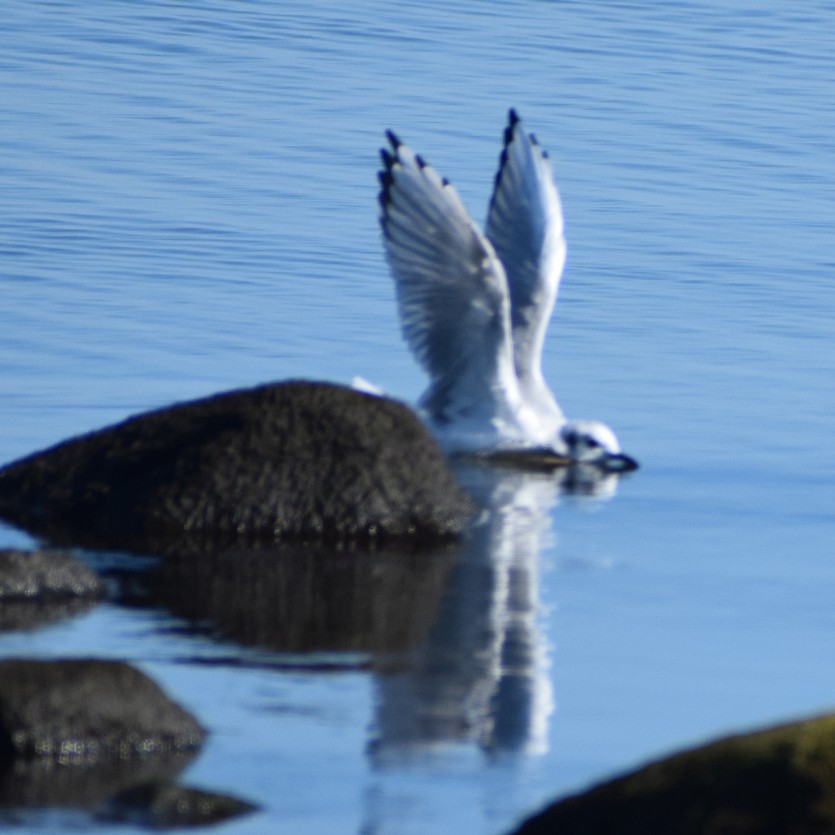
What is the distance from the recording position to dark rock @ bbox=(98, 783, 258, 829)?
21.4ft

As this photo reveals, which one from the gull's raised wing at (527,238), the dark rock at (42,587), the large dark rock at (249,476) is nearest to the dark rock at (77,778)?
the dark rock at (42,587)

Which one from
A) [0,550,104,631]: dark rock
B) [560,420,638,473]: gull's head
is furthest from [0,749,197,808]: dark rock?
[560,420,638,473]: gull's head

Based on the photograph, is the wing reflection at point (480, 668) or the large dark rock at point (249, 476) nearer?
the wing reflection at point (480, 668)

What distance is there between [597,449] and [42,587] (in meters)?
5.08

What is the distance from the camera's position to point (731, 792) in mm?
5633

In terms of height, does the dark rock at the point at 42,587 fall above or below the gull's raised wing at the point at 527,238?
below

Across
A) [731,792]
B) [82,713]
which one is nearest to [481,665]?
[82,713]

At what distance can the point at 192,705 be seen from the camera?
777 centimetres

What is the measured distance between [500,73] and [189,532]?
71.2 ft

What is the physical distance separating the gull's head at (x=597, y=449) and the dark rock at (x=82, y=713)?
Result: 255 inches

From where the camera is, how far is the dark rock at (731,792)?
18.2 ft

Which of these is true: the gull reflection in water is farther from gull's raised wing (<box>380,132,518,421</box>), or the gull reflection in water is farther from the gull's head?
gull's raised wing (<box>380,132,518,421</box>)

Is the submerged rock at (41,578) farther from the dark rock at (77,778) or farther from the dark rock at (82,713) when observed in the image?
the dark rock at (77,778)

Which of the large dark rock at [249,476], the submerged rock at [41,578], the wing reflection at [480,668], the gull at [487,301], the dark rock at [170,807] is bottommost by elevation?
the dark rock at [170,807]
